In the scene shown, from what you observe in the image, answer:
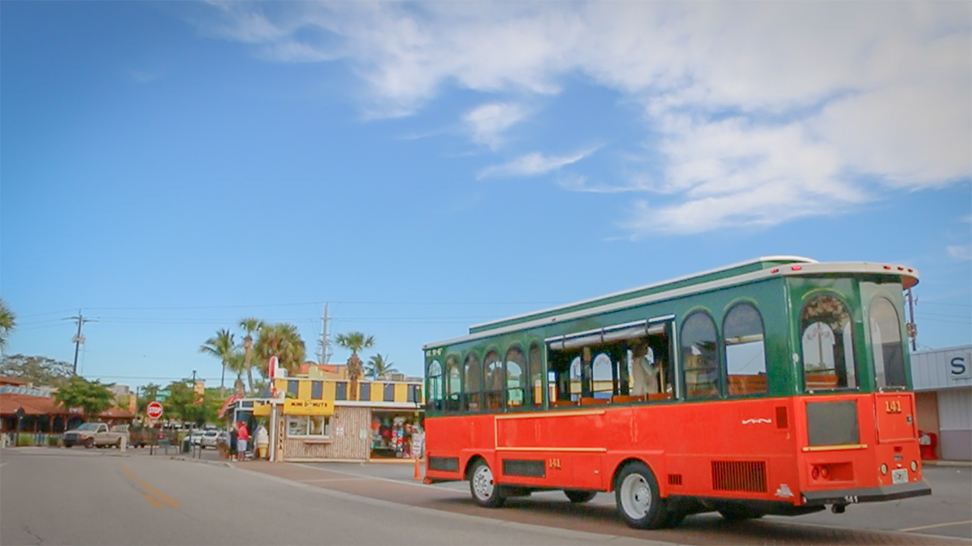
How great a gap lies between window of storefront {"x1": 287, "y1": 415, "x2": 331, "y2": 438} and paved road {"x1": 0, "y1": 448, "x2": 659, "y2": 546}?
14494mm

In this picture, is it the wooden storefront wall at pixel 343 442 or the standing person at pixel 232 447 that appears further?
the standing person at pixel 232 447

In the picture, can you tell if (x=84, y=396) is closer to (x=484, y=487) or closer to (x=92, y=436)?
(x=92, y=436)

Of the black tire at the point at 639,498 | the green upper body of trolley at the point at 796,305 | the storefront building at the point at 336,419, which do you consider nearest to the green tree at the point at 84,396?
the storefront building at the point at 336,419

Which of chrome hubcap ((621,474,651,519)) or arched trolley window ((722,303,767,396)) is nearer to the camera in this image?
arched trolley window ((722,303,767,396))

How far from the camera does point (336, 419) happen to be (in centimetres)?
3353

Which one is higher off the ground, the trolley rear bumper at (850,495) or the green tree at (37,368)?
the green tree at (37,368)

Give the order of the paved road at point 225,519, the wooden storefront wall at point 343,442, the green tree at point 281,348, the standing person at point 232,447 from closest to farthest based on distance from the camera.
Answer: the paved road at point 225,519, the wooden storefront wall at point 343,442, the standing person at point 232,447, the green tree at point 281,348

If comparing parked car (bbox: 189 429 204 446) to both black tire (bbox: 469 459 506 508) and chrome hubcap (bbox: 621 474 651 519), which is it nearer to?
black tire (bbox: 469 459 506 508)

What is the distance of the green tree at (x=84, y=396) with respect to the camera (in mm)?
60000

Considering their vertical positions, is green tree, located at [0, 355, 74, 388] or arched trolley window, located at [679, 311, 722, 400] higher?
green tree, located at [0, 355, 74, 388]

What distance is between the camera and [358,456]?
3366cm

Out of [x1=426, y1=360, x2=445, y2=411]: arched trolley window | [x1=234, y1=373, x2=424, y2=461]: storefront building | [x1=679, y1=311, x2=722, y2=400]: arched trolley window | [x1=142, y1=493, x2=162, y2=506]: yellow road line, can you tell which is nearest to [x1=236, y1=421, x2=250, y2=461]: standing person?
[x1=234, y1=373, x2=424, y2=461]: storefront building

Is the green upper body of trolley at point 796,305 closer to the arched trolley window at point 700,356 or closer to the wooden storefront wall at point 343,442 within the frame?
the arched trolley window at point 700,356

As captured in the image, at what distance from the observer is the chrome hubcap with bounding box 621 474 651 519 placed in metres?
11.2
